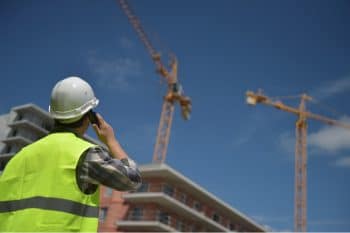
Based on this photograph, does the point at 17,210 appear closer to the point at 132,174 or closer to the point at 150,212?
the point at 132,174

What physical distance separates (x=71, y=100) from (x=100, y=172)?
1.63 ft

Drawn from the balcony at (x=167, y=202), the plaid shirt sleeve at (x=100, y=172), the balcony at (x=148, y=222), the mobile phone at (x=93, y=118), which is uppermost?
the balcony at (x=167, y=202)

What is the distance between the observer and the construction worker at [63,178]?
1.97m

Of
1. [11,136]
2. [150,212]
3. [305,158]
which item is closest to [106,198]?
[150,212]

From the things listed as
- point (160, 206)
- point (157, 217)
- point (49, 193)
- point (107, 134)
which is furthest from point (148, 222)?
point (49, 193)

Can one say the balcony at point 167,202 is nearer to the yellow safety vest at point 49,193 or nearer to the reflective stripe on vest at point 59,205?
the yellow safety vest at point 49,193

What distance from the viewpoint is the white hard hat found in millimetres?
2293

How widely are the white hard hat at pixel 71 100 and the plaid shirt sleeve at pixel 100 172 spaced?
0.32m

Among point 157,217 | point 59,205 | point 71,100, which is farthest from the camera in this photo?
point 157,217

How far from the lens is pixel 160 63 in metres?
76.6

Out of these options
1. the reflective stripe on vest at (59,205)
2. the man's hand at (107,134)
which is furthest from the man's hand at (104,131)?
the reflective stripe on vest at (59,205)

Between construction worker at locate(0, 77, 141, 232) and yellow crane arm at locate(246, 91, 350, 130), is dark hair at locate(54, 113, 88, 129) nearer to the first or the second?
construction worker at locate(0, 77, 141, 232)

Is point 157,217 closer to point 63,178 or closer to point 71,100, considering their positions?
point 71,100

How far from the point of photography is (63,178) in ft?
6.57
